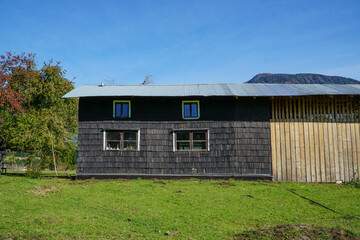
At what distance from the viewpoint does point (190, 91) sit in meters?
17.0

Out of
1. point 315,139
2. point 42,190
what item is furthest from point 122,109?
point 315,139

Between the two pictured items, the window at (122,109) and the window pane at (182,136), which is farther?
the window at (122,109)

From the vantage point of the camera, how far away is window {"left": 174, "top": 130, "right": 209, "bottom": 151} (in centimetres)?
1639

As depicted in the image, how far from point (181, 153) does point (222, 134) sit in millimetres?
2632

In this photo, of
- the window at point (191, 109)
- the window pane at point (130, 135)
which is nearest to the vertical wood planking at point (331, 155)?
the window at point (191, 109)

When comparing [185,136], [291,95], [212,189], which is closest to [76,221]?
[212,189]

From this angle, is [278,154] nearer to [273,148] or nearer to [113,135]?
[273,148]

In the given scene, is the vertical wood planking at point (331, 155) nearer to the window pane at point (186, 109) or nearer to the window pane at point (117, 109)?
the window pane at point (186, 109)

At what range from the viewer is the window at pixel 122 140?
54.2ft

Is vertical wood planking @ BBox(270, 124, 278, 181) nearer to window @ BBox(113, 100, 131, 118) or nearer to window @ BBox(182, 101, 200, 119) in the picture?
window @ BBox(182, 101, 200, 119)

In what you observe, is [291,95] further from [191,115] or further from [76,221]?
[76,221]

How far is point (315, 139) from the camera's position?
52.5ft

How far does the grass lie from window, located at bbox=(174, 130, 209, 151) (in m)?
2.79

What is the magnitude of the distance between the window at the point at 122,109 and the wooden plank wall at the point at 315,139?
28.1 ft
